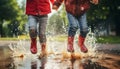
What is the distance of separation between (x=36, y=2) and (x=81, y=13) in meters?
1.19

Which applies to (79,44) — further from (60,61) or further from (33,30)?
(33,30)

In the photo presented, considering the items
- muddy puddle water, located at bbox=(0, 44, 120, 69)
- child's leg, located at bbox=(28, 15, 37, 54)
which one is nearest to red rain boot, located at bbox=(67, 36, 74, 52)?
muddy puddle water, located at bbox=(0, 44, 120, 69)

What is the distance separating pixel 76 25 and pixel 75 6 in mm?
470

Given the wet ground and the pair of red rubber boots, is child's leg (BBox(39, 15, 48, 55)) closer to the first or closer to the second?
the wet ground

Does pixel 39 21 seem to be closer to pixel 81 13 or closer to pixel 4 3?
pixel 81 13

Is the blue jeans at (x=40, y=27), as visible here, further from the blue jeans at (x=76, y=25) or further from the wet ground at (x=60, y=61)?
the blue jeans at (x=76, y=25)

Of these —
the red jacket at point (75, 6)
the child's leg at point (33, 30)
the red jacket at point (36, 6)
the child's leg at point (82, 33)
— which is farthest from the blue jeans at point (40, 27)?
the child's leg at point (82, 33)

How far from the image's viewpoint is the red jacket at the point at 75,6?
9.59 m

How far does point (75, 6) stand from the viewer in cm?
962

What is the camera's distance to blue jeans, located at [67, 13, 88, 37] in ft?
31.2

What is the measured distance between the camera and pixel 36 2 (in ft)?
30.2

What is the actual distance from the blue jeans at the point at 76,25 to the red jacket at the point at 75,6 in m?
0.11

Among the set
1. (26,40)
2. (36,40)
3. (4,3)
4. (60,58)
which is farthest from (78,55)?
(4,3)

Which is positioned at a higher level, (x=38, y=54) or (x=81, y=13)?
(x=81, y=13)
